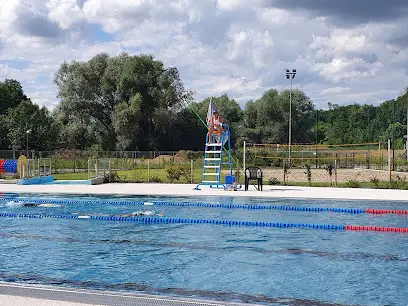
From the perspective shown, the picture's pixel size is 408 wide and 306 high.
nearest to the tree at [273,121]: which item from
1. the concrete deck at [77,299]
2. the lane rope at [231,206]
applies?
the lane rope at [231,206]

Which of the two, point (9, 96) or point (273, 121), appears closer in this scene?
point (9, 96)

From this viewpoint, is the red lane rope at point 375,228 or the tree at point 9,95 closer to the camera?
the red lane rope at point 375,228

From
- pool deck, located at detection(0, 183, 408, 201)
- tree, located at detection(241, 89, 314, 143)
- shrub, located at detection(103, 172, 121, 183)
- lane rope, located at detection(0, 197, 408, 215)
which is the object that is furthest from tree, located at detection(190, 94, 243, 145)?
lane rope, located at detection(0, 197, 408, 215)

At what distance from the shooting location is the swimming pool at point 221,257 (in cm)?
659

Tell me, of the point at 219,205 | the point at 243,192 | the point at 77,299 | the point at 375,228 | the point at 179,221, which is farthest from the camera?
the point at 243,192

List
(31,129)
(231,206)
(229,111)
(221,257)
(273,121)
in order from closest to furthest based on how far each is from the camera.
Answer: (221,257) → (231,206) → (31,129) → (273,121) → (229,111)

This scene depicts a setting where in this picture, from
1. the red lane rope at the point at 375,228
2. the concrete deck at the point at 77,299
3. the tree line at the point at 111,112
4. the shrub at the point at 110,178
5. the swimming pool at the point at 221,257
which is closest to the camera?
the concrete deck at the point at 77,299

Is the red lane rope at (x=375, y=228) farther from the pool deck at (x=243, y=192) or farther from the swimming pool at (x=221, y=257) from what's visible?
the pool deck at (x=243, y=192)

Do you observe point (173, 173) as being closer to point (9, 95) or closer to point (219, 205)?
point (219, 205)

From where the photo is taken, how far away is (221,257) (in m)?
8.72

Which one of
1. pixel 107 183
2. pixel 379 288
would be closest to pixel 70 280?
pixel 379 288

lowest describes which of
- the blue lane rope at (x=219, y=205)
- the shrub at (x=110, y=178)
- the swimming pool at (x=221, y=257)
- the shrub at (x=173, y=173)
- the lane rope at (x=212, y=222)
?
the swimming pool at (x=221, y=257)

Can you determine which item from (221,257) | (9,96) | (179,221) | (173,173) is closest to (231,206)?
(179,221)

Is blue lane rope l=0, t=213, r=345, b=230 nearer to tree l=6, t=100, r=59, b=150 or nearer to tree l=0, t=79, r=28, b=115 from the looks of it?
tree l=6, t=100, r=59, b=150
